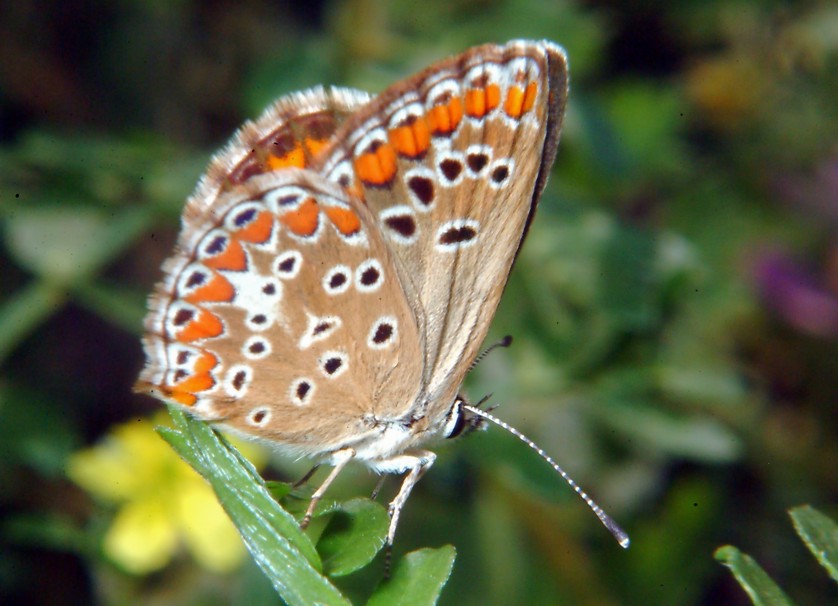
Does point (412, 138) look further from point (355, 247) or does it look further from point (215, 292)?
point (215, 292)

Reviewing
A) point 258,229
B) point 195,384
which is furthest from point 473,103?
point 195,384

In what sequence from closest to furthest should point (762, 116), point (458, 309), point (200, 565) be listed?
1. point (458, 309)
2. point (200, 565)
3. point (762, 116)

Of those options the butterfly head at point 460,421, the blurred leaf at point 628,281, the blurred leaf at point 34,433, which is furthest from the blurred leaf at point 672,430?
the blurred leaf at point 34,433

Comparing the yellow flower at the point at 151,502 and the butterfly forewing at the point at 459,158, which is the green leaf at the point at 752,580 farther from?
the yellow flower at the point at 151,502

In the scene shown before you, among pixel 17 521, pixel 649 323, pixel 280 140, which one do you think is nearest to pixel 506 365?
pixel 649 323

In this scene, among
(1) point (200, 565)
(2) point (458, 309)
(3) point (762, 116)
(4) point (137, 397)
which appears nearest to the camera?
(2) point (458, 309)

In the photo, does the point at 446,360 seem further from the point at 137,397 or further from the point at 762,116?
the point at 762,116

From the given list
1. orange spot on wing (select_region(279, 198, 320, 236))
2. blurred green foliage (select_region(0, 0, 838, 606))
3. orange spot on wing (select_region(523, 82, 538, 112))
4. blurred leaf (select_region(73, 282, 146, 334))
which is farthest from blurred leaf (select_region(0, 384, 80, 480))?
orange spot on wing (select_region(523, 82, 538, 112))
